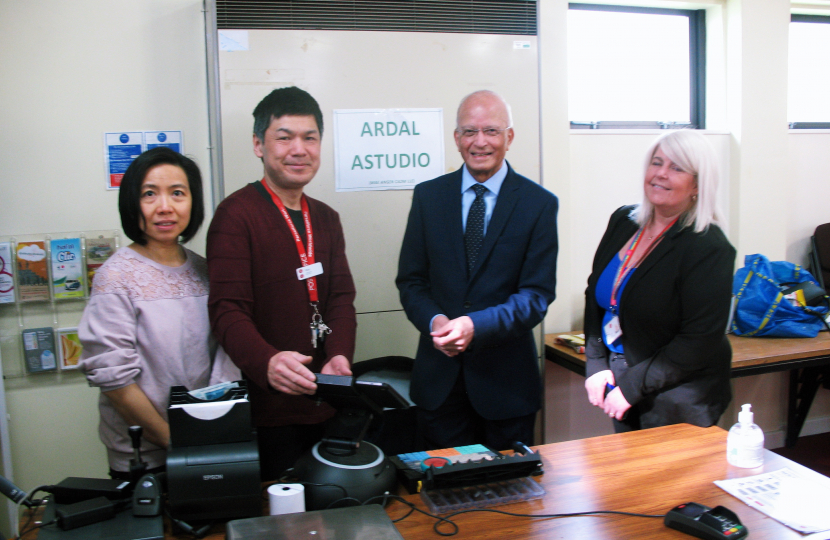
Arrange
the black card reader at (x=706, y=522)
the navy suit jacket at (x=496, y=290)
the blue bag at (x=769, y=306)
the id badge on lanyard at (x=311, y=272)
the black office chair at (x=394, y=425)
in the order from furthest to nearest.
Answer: the blue bag at (x=769, y=306) < the black office chair at (x=394, y=425) < the navy suit jacket at (x=496, y=290) < the id badge on lanyard at (x=311, y=272) < the black card reader at (x=706, y=522)

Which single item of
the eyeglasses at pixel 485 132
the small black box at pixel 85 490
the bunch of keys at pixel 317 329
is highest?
the eyeglasses at pixel 485 132

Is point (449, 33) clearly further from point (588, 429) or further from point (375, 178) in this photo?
point (588, 429)

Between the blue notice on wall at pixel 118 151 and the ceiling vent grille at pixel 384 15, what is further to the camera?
the blue notice on wall at pixel 118 151

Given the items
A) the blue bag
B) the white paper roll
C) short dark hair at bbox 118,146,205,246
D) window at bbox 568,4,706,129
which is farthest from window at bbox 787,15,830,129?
the white paper roll

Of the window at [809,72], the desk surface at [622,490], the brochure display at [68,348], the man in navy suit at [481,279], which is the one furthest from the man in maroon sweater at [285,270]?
the window at [809,72]

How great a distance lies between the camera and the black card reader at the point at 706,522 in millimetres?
1098

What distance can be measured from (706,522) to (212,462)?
960mm

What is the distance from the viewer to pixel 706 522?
1.12 m

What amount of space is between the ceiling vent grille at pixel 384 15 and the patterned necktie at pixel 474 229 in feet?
3.18

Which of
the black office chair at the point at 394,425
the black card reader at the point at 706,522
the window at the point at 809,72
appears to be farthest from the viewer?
the window at the point at 809,72

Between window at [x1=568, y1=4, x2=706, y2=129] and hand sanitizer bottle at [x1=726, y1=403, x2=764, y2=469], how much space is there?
227 cm

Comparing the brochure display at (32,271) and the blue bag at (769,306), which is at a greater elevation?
the brochure display at (32,271)

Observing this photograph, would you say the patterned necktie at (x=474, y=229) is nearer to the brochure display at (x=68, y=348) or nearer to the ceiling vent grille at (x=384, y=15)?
the ceiling vent grille at (x=384, y=15)

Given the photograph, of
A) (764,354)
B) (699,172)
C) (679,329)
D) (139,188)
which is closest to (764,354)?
(764,354)
